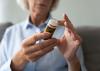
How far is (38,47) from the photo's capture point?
115 cm

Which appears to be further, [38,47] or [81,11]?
[81,11]

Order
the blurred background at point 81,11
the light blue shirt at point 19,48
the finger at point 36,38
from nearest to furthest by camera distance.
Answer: the finger at point 36,38 < the light blue shirt at point 19,48 < the blurred background at point 81,11

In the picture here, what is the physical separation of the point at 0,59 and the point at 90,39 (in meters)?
0.59

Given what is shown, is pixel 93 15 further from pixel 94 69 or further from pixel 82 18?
pixel 94 69

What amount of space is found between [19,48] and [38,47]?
0.95 ft

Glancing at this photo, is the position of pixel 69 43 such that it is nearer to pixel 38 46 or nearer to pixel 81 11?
pixel 38 46

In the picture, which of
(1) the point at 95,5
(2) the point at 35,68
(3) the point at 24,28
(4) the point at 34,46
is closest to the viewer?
(4) the point at 34,46

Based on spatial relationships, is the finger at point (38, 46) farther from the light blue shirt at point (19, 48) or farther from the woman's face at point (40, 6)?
the woman's face at point (40, 6)

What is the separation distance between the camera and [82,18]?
187 cm

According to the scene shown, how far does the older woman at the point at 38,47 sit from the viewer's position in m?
1.15

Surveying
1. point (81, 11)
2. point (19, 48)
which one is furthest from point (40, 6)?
point (81, 11)

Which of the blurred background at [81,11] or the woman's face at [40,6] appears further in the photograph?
the blurred background at [81,11]

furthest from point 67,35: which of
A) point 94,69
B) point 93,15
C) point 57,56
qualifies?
point 93,15

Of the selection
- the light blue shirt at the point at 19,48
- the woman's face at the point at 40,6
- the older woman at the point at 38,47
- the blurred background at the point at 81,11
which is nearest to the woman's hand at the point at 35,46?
the older woman at the point at 38,47
